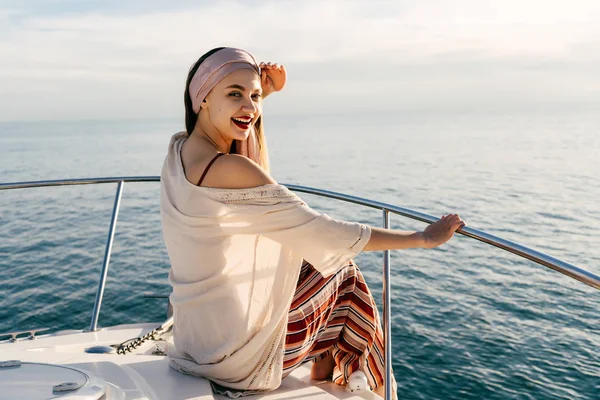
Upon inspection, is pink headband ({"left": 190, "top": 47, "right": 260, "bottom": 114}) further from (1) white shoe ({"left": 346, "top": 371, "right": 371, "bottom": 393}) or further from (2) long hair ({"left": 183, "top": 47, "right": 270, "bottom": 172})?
(1) white shoe ({"left": 346, "top": 371, "right": 371, "bottom": 393})

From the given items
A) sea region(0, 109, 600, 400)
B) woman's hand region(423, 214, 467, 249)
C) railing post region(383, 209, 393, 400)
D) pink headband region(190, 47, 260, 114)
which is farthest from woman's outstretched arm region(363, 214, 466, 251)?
sea region(0, 109, 600, 400)

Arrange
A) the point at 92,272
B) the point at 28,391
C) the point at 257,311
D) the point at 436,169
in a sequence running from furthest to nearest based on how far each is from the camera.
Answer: the point at 436,169 < the point at 92,272 < the point at 257,311 < the point at 28,391

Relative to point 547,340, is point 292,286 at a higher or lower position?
higher

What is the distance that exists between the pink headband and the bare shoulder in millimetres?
258

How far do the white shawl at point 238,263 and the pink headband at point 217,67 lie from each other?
20cm

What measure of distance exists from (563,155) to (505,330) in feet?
87.2

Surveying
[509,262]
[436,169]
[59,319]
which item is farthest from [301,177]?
[59,319]

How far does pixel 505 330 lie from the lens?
7.98 m

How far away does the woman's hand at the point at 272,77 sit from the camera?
207cm

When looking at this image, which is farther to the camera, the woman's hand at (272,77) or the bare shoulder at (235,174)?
the woman's hand at (272,77)

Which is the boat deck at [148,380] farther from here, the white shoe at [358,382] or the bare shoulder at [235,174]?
the bare shoulder at [235,174]

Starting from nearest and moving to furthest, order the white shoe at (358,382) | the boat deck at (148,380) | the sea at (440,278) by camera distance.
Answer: the boat deck at (148,380) < the white shoe at (358,382) < the sea at (440,278)

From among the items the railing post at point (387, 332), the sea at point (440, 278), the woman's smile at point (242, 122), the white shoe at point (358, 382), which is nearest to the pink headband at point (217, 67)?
the woman's smile at point (242, 122)

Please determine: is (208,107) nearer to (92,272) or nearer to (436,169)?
(92,272)
